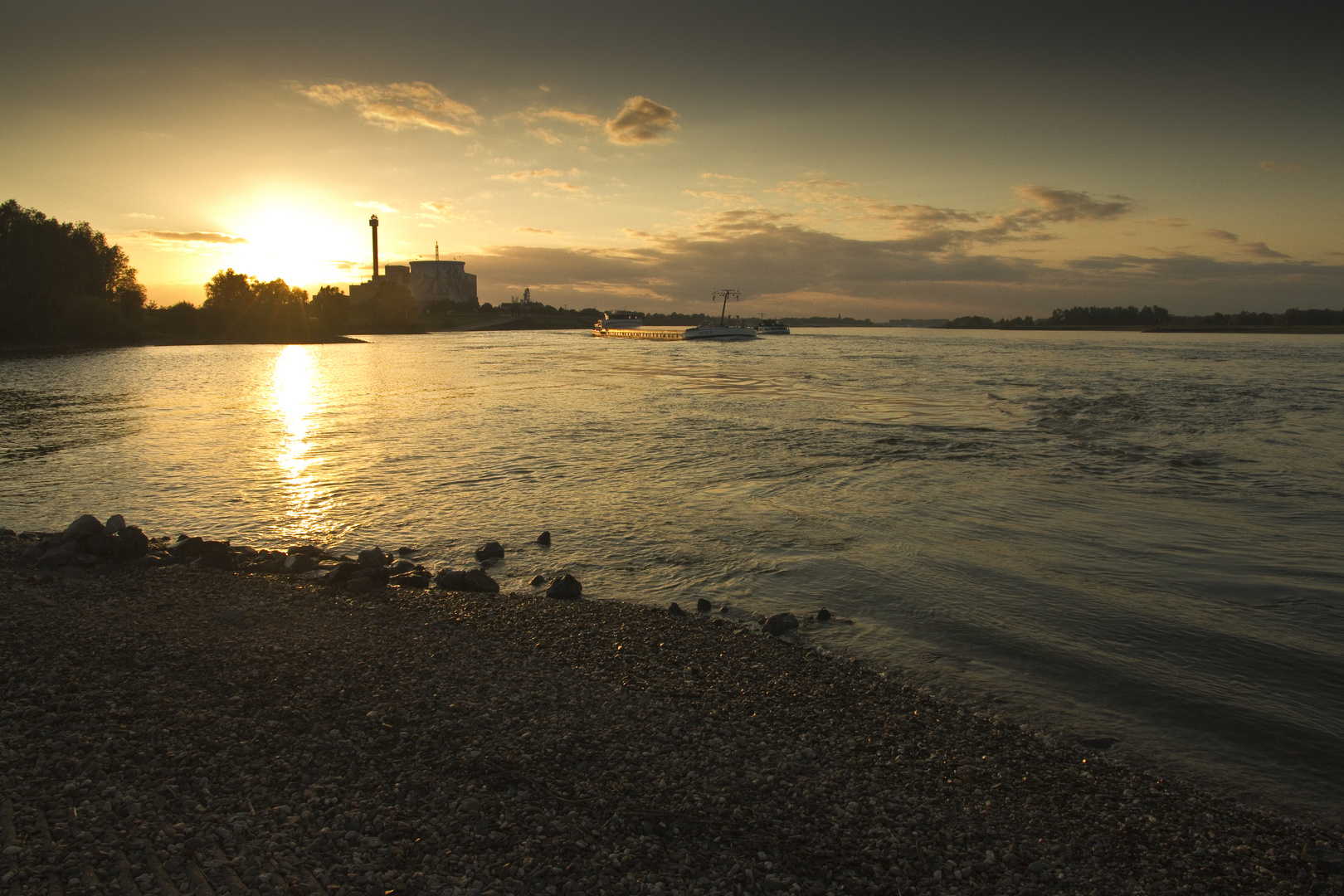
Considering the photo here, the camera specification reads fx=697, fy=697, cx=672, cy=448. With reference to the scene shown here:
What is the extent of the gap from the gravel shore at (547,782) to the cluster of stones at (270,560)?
178 centimetres

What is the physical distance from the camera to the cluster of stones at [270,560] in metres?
9.67

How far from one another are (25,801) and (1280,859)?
27.4 feet

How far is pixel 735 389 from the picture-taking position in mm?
42906

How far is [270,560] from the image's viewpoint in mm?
10586

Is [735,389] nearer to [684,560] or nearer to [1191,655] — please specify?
[684,560]

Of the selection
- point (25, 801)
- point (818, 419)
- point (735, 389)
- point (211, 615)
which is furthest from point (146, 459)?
point (735, 389)

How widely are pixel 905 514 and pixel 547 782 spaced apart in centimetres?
1094

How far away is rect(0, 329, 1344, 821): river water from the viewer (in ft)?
24.4

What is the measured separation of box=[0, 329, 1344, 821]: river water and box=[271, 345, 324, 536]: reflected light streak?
151 millimetres

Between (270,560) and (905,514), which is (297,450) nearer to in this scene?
(270,560)

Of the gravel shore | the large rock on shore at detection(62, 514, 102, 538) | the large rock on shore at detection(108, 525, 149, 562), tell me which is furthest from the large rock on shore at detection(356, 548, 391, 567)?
the large rock on shore at detection(62, 514, 102, 538)

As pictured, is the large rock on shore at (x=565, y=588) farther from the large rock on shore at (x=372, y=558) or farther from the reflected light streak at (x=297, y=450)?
the reflected light streak at (x=297, y=450)

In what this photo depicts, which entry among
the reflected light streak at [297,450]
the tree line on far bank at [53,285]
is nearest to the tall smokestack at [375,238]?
the tree line on far bank at [53,285]

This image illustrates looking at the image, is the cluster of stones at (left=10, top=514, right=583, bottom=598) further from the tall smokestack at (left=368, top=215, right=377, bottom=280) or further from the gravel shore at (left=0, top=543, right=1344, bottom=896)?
the tall smokestack at (left=368, top=215, right=377, bottom=280)
